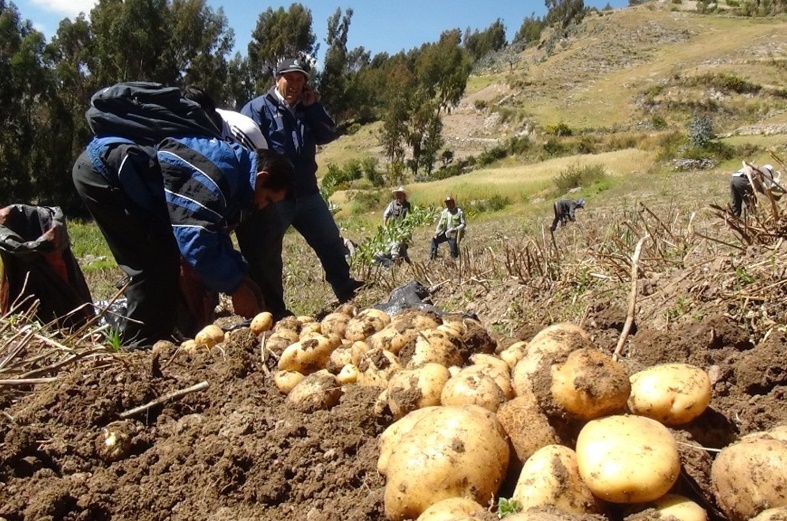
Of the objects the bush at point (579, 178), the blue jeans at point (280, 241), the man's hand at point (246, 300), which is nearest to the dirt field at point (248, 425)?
the man's hand at point (246, 300)

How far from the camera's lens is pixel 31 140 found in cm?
3169

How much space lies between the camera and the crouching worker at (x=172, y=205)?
132 inches

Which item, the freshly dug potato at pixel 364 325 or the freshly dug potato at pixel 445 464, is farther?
the freshly dug potato at pixel 364 325

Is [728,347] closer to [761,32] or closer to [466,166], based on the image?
[466,166]

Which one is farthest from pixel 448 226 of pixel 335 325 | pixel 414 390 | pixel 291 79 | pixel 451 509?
pixel 451 509

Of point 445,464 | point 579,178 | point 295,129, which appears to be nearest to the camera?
point 445,464

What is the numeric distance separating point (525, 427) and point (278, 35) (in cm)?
6220

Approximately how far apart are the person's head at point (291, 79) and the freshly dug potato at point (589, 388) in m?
3.88

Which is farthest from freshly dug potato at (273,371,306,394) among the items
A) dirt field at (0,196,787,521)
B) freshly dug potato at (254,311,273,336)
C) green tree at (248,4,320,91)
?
green tree at (248,4,320,91)

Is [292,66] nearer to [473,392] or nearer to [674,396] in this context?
[473,392]

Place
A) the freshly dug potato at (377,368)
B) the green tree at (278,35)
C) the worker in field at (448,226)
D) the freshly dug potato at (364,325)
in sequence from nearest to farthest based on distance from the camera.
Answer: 1. the freshly dug potato at (377,368)
2. the freshly dug potato at (364,325)
3. the worker in field at (448,226)
4. the green tree at (278,35)

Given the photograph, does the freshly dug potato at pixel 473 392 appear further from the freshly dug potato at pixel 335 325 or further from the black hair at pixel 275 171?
the black hair at pixel 275 171

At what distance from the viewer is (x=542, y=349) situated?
200 cm

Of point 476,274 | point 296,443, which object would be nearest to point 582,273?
point 476,274
